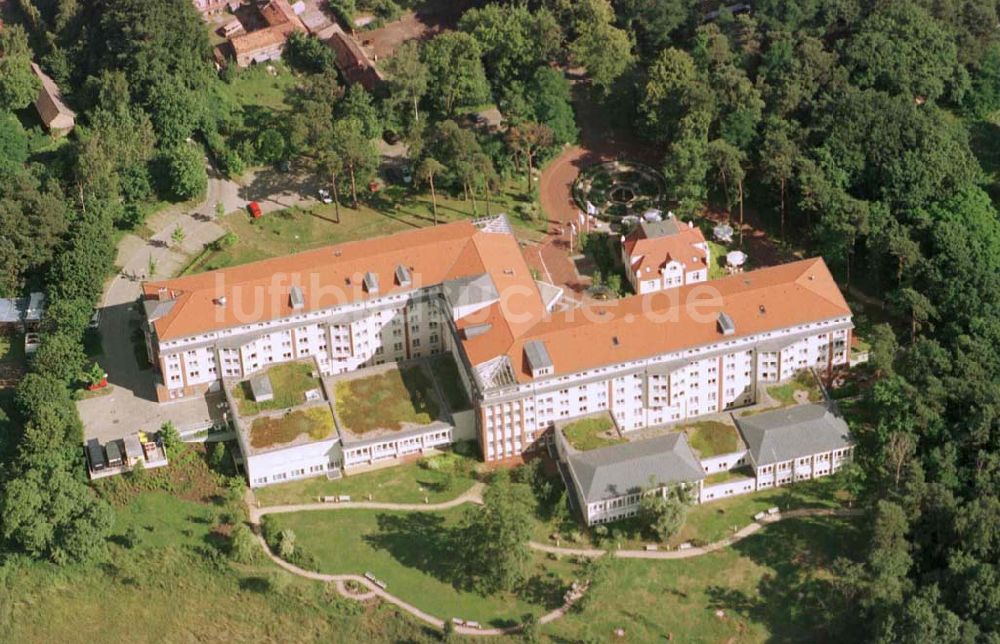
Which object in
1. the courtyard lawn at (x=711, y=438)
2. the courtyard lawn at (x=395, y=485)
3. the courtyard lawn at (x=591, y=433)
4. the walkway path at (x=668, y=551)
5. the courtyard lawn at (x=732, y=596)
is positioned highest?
the courtyard lawn at (x=591, y=433)

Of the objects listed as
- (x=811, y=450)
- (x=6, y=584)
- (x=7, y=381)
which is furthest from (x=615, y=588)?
(x=7, y=381)

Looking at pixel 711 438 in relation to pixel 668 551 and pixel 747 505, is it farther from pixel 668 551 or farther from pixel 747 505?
pixel 668 551

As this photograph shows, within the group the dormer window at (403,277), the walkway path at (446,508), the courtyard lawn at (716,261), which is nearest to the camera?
the walkway path at (446,508)

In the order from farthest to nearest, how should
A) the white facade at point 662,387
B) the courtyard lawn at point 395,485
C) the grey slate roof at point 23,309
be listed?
1. the grey slate roof at point 23,309
2. the white facade at point 662,387
3. the courtyard lawn at point 395,485

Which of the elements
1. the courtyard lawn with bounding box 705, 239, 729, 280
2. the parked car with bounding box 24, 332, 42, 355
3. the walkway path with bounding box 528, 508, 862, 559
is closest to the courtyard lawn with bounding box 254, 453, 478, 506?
the walkway path with bounding box 528, 508, 862, 559

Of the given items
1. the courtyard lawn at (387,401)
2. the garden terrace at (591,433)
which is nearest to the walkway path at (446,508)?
the courtyard lawn at (387,401)

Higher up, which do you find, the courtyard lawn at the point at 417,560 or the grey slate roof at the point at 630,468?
the grey slate roof at the point at 630,468

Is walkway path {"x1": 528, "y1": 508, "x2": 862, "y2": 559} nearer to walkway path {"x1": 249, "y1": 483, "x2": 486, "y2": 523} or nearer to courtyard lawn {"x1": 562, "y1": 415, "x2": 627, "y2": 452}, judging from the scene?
walkway path {"x1": 249, "y1": 483, "x2": 486, "y2": 523}

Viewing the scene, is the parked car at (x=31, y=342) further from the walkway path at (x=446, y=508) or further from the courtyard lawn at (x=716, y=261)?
the courtyard lawn at (x=716, y=261)
